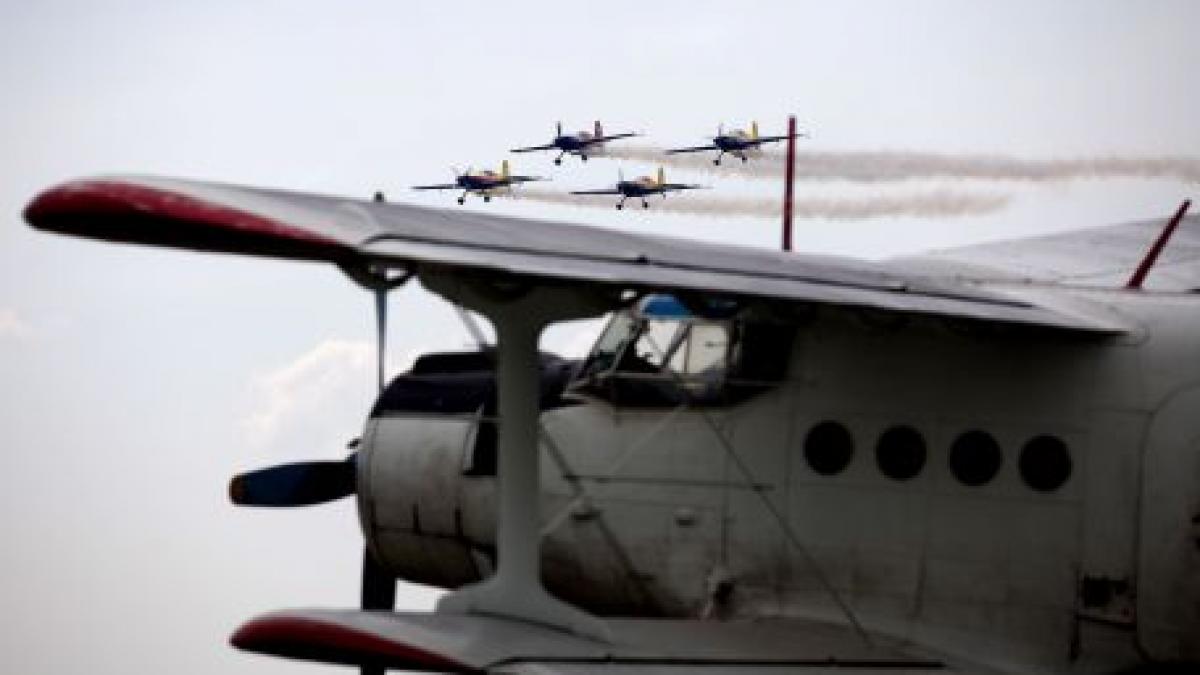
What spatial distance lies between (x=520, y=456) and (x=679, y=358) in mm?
2041

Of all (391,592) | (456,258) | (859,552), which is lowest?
(391,592)

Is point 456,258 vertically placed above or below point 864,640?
above

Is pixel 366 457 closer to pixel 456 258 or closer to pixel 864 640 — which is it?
pixel 864 640

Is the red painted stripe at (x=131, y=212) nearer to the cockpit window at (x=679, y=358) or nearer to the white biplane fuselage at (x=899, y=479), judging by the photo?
the white biplane fuselage at (x=899, y=479)

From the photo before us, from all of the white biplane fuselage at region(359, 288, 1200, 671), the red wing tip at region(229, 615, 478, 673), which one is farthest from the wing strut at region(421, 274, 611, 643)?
the white biplane fuselage at region(359, 288, 1200, 671)

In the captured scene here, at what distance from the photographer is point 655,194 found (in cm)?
5744

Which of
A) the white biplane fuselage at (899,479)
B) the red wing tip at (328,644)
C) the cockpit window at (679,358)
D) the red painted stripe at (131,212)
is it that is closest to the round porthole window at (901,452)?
the white biplane fuselage at (899,479)

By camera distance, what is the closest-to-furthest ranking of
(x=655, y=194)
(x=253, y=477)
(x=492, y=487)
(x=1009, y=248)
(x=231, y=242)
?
(x=231, y=242), (x=492, y=487), (x=253, y=477), (x=1009, y=248), (x=655, y=194)

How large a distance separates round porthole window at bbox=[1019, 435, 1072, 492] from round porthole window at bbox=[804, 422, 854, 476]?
3.14ft

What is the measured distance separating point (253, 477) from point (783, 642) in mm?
4429

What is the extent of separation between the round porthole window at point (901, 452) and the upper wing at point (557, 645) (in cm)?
90

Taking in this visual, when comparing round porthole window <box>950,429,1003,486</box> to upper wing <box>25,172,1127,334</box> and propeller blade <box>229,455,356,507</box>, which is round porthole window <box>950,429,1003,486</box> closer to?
upper wing <box>25,172,1127,334</box>

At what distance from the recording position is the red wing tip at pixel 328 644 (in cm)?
955

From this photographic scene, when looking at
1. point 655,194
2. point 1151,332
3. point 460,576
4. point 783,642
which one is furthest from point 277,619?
point 655,194
